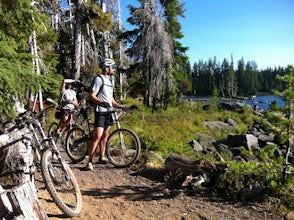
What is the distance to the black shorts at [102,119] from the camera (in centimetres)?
639

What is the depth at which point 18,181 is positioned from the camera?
4520 mm

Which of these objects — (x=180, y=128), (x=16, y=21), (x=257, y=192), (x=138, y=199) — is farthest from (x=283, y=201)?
(x=180, y=128)

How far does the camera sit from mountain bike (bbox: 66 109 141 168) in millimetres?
6805

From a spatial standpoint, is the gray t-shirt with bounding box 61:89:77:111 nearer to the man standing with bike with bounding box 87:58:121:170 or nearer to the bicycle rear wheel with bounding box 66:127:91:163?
the bicycle rear wheel with bounding box 66:127:91:163

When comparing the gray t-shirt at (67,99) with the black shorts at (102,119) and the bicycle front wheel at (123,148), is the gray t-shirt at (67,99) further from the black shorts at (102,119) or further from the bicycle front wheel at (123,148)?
the black shorts at (102,119)

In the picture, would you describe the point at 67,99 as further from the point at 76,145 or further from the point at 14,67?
the point at 14,67

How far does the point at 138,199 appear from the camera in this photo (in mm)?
5340

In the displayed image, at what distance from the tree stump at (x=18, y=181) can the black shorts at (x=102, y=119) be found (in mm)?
1735

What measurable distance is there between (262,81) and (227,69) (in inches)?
1283

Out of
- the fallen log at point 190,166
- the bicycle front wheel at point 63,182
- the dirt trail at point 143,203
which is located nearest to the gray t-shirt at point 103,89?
the dirt trail at point 143,203

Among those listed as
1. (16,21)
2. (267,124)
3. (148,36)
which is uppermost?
(148,36)

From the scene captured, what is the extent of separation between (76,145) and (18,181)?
2785mm

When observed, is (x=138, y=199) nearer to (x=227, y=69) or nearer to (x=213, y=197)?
(x=213, y=197)

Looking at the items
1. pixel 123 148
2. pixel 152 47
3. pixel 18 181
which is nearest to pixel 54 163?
pixel 18 181
